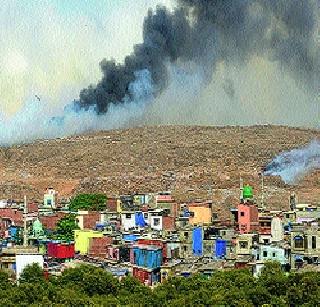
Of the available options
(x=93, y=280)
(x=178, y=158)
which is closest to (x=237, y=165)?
(x=178, y=158)

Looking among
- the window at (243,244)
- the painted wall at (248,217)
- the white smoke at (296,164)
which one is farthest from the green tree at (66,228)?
the white smoke at (296,164)

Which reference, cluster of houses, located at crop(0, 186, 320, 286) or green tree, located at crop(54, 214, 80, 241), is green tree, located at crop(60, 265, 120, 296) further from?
green tree, located at crop(54, 214, 80, 241)

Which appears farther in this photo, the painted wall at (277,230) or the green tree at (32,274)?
the painted wall at (277,230)

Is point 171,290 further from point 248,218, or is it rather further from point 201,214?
point 201,214

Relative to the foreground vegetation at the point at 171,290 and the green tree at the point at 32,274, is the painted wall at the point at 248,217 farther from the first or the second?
the green tree at the point at 32,274

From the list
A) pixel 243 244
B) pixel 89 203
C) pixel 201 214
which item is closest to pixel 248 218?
pixel 243 244
